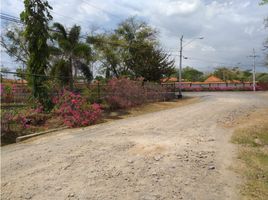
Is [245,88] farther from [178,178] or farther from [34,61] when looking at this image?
[178,178]

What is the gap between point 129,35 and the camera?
4428 cm

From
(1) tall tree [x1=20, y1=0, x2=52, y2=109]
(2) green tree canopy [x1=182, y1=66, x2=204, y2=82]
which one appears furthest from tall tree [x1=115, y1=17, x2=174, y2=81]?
(2) green tree canopy [x1=182, y1=66, x2=204, y2=82]

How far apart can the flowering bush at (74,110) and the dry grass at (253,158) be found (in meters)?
6.98

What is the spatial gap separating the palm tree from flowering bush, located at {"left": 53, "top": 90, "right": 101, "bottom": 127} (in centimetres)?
880

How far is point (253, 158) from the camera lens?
817 centimetres

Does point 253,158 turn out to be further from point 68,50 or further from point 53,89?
point 68,50

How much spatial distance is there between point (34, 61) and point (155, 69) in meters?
18.3

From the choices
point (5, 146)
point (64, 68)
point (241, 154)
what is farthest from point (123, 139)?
point (64, 68)

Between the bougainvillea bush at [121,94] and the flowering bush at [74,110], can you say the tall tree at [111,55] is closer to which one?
the bougainvillea bush at [121,94]

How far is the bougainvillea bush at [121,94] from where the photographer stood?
20.9m

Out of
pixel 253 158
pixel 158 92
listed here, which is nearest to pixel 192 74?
pixel 158 92

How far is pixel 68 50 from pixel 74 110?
11.0 m

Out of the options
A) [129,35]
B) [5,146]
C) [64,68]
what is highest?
[129,35]

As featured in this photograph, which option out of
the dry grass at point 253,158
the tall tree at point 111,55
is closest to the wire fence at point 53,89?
the dry grass at point 253,158
